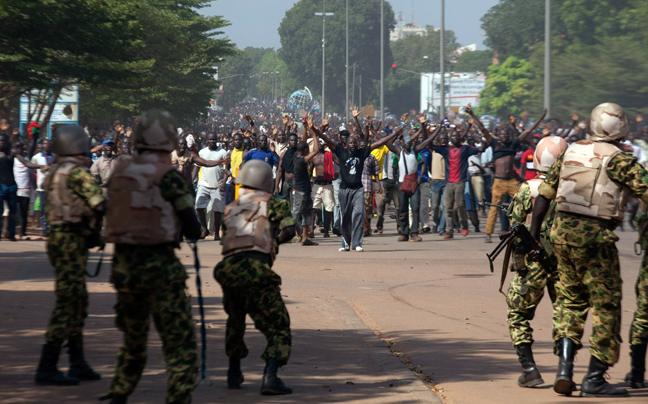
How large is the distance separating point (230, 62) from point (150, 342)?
494ft

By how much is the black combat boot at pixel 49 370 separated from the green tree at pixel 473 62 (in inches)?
5396

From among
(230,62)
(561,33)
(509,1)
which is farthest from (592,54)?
(230,62)

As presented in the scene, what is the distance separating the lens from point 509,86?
A: 292 feet

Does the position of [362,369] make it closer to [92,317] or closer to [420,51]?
[92,317]

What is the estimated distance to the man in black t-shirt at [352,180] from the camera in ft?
47.5

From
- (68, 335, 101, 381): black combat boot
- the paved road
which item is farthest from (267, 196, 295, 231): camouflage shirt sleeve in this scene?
(68, 335, 101, 381): black combat boot

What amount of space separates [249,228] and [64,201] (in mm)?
1296

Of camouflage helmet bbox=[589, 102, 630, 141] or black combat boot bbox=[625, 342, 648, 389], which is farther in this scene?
black combat boot bbox=[625, 342, 648, 389]

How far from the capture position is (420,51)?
165750 mm

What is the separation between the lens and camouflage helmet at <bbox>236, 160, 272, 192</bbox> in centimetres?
576

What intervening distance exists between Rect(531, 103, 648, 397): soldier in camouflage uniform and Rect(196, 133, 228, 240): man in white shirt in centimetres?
1109

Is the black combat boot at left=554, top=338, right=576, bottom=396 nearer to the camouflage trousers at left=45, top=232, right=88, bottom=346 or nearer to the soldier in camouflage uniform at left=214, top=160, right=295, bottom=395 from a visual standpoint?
the soldier in camouflage uniform at left=214, top=160, right=295, bottom=395

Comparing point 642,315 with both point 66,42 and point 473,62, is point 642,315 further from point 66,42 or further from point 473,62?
point 473,62

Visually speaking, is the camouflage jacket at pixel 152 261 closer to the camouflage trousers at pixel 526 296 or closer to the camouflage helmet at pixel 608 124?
the camouflage trousers at pixel 526 296
